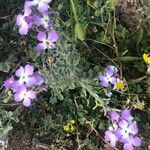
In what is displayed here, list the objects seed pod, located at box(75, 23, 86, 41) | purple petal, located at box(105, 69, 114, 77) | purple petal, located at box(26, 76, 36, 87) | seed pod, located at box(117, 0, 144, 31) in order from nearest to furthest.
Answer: purple petal, located at box(26, 76, 36, 87), seed pod, located at box(75, 23, 86, 41), purple petal, located at box(105, 69, 114, 77), seed pod, located at box(117, 0, 144, 31)

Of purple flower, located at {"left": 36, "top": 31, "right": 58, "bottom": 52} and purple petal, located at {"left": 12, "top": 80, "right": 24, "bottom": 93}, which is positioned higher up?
purple flower, located at {"left": 36, "top": 31, "right": 58, "bottom": 52}

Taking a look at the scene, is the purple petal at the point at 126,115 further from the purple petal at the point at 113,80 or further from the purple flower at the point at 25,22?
the purple flower at the point at 25,22

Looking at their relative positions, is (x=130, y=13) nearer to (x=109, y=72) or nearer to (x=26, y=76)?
(x=109, y=72)

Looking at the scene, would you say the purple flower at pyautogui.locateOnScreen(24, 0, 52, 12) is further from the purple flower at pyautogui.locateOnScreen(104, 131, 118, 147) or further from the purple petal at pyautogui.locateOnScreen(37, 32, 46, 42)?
the purple flower at pyautogui.locateOnScreen(104, 131, 118, 147)

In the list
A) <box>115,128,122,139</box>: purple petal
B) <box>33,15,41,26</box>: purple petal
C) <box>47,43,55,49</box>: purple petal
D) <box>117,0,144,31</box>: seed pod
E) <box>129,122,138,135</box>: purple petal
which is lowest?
<box>115,128,122,139</box>: purple petal

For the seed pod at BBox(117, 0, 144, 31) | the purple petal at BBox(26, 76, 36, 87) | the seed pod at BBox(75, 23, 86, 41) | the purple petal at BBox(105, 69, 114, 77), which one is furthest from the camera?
the seed pod at BBox(117, 0, 144, 31)

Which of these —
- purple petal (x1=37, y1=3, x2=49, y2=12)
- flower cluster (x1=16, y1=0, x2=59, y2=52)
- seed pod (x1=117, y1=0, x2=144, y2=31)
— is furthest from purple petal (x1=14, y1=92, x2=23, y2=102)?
seed pod (x1=117, y1=0, x2=144, y2=31)

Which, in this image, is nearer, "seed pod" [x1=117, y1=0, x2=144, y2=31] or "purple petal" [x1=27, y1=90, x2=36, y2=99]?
"purple petal" [x1=27, y1=90, x2=36, y2=99]
